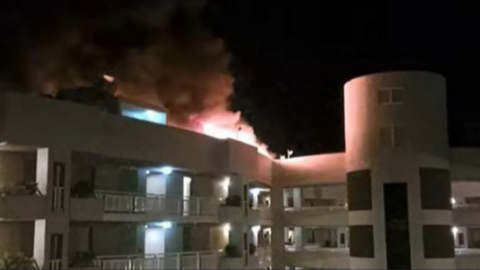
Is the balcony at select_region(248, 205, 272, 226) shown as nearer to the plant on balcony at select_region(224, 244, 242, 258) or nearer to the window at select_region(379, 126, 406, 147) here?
the plant on balcony at select_region(224, 244, 242, 258)

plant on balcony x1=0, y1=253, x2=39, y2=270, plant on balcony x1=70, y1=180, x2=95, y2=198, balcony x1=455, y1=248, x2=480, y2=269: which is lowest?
balcony x1=455, y1=248, x2=480, y2=269

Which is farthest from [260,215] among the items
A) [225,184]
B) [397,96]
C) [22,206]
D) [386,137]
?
[22,206]

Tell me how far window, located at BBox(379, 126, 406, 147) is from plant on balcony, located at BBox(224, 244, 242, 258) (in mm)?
9422

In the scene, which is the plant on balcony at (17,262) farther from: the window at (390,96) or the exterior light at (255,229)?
the window at (390,96)

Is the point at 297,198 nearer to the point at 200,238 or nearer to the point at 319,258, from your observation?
the point at 319,258

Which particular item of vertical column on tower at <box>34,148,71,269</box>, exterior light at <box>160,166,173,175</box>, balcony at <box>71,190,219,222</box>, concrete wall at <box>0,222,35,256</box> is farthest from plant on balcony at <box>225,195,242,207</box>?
concrete wall at <box>0,222,35,256</box>

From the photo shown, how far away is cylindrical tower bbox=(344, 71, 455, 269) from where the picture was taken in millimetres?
32594

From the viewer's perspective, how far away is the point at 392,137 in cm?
3366

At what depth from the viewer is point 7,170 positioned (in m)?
24.3

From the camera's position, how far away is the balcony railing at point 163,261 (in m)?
25.8

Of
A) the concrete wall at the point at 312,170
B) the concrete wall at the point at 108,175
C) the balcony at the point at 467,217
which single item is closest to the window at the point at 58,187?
the concrete wall at the point at 108,175

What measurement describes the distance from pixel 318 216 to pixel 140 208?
14.5 metres

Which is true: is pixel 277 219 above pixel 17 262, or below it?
above

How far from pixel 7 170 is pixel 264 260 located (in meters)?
17.3
